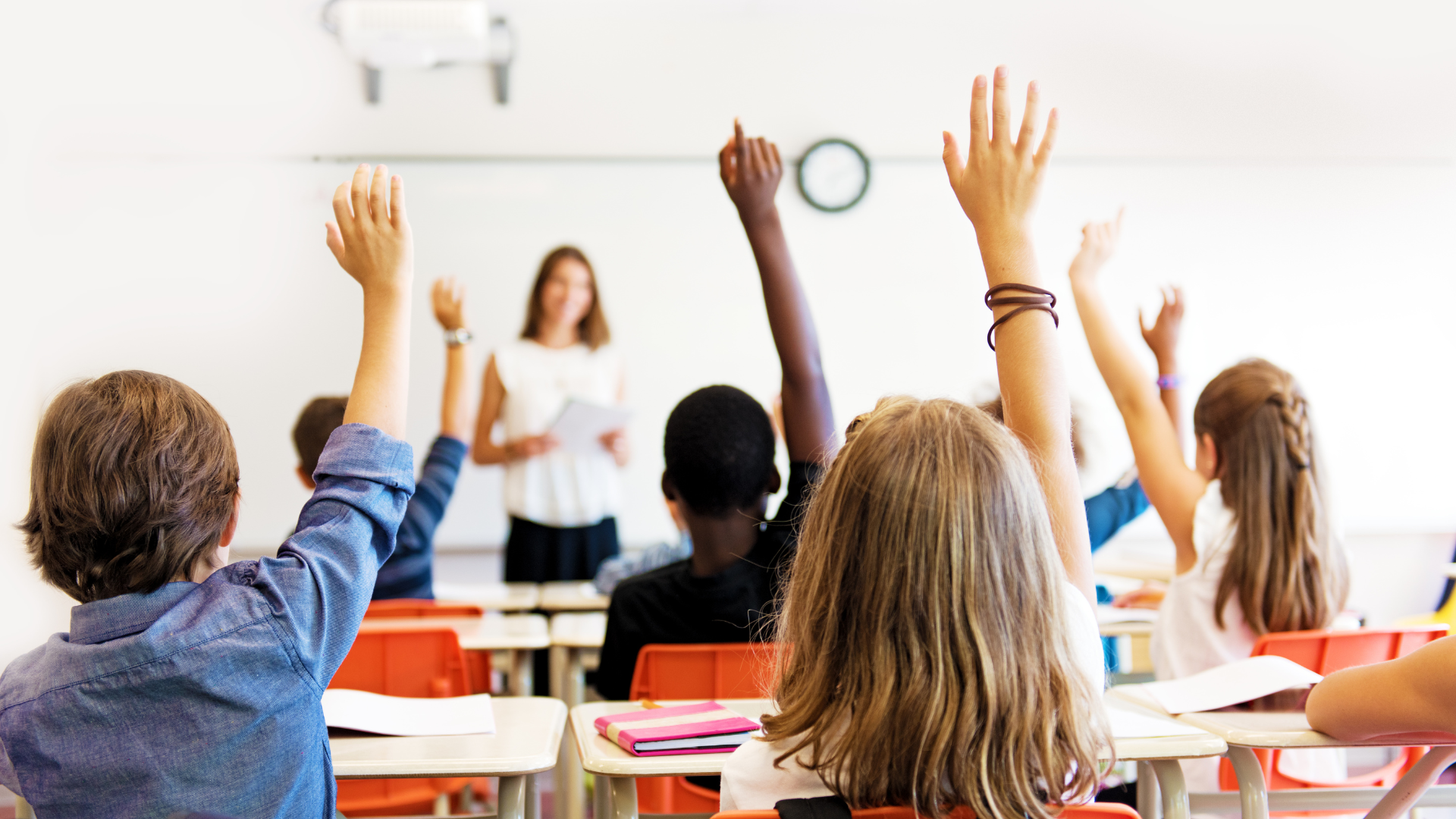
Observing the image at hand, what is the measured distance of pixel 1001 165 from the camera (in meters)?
1.10

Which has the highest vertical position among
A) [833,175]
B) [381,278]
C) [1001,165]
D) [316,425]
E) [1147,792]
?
[833,175]

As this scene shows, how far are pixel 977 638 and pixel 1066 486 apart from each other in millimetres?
276

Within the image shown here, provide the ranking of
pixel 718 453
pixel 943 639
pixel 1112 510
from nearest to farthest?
pixel 943 639 → pixel 718 453 → pixel 1112 510

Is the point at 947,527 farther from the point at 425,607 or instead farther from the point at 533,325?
the point at 533,325

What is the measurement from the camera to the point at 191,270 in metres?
4.12

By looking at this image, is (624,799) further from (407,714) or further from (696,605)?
(696,605)

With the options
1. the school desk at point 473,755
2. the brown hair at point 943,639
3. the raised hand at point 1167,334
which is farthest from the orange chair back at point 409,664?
the raised hand at point 1167,334

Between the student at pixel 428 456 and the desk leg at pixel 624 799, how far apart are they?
3.53 ft

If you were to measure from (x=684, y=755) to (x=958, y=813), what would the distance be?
1.42 ft

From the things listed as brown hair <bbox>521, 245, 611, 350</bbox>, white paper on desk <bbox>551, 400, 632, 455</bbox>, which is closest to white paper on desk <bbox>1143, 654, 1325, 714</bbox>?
white paper on desk <bbox>551, 400, 632, 455</bbox>

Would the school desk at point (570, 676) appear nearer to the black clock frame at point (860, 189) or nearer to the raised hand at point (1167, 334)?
the raised hand at point (1167, 334)

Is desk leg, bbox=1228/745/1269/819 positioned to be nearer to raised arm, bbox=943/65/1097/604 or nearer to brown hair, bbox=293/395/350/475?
raised arm, bbox=943/65/1097/604

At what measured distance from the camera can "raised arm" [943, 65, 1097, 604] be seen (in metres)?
1.03

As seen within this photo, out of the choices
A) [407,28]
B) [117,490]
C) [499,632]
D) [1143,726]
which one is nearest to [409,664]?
[499,632]
